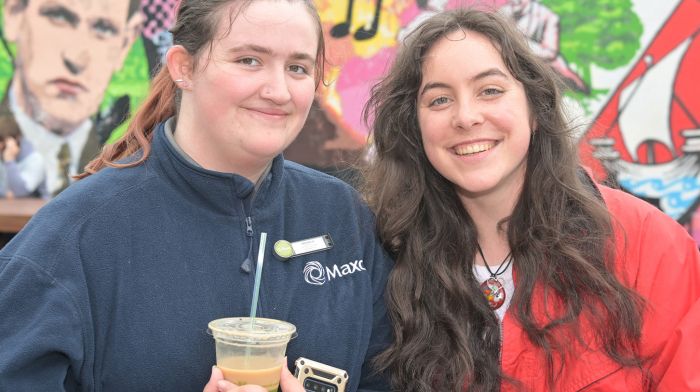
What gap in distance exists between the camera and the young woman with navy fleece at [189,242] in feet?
5.53

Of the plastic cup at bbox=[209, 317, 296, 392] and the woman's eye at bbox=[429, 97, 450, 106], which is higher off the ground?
the woman's eye at bbox=[429, 97, 450, 106]

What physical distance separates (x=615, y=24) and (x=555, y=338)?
3197 mm

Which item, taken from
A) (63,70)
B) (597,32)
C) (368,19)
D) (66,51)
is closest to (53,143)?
(63,70)

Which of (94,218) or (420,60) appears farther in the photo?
(420,60)

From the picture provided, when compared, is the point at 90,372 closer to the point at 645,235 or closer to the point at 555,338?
the point at 555,338

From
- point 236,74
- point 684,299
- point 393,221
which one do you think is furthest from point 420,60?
point 684,299

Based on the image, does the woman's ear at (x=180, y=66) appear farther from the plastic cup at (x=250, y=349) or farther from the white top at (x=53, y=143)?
the white top at (x=53, y=143)

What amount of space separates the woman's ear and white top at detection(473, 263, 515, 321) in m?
1.08

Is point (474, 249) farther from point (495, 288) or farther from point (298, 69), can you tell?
point (298, 69)

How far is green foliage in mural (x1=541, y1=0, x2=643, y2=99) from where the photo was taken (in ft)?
15.2

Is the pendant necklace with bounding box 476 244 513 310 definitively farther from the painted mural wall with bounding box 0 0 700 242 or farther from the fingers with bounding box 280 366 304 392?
the painted mural wall with bounding box 0 0 700 242

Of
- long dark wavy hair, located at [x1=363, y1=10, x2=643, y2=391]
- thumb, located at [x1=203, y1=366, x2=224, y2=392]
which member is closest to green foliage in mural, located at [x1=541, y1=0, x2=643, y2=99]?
long dark wavy hair, located at [x1=363, y1=10, x2=643, y2=391]

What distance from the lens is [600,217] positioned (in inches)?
85.4

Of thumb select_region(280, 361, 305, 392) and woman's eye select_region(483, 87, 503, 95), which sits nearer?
thumb select_region(280, 361, 305, 392)
